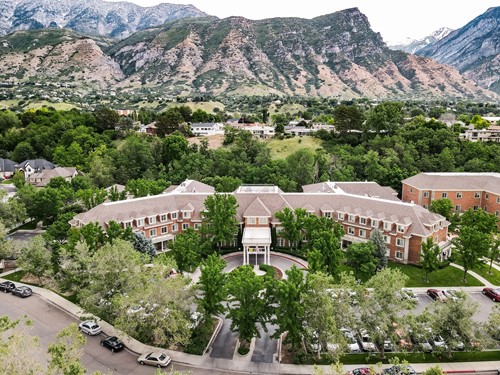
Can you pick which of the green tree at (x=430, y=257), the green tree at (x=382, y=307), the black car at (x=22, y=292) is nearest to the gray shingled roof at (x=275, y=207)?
the green tree at (x=430, y=257)

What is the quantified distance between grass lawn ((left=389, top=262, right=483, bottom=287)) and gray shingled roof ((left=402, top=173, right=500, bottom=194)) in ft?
81.2

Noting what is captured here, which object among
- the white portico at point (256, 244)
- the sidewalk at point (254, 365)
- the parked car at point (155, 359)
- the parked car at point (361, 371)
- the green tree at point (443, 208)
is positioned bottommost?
the sidewalk at point (254, 365)

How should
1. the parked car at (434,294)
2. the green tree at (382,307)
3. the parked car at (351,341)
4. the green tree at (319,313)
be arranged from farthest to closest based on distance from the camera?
the parked car at (434,294)
the parked car at (351,341)
the green tree at (382,307)
the green tree at (319,313)

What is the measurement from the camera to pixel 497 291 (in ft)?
156

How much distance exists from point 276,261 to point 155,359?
2658cm

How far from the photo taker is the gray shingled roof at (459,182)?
75062 millimetres

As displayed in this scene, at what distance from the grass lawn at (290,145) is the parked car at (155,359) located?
77554 millimetres

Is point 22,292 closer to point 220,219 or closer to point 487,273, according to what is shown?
point 220,219

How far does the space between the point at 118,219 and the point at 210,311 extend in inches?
1052

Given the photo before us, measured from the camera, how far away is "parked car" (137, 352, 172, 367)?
3444cm

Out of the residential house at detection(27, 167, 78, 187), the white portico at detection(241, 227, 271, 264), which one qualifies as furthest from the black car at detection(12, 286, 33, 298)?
the residential house at detection(27, 167, 78, 187)

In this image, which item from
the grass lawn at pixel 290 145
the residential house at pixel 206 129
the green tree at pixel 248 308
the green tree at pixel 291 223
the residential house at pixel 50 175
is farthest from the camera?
the residential house at pixel 206 129

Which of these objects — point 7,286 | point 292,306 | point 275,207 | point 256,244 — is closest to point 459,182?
point 275,207

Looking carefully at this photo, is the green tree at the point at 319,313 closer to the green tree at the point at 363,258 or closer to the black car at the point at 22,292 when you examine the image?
the green tree at the point at 363,258
